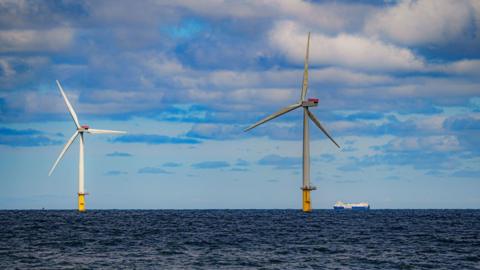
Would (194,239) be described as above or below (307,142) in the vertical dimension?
below

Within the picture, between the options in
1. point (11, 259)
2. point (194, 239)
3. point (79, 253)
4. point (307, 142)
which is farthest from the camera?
point (307, 142)

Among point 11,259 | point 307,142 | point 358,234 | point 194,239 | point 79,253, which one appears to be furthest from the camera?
point 307,142

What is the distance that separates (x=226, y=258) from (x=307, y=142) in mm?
115126

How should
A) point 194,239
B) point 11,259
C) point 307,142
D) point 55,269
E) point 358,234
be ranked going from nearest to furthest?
point 55,269, point 11,259, point 194,239, point 358,234, point 307,142

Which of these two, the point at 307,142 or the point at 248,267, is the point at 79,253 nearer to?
the point at 248,267

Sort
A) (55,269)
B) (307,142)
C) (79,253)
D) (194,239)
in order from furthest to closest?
(307,142) → (194,239) → (79,253) → (55,269)

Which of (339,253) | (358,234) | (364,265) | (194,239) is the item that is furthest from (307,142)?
(364,265)

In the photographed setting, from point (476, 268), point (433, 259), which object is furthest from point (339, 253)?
point (476, 268)

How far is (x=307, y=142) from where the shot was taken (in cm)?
19700

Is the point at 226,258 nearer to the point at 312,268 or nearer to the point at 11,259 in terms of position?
the point at 312,268

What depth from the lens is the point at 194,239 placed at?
375ft

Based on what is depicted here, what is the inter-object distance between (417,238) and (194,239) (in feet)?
116

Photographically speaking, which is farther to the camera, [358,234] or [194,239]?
[358,234]

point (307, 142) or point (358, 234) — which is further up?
point (307, 142)
